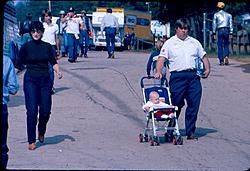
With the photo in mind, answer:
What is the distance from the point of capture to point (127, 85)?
744 inches

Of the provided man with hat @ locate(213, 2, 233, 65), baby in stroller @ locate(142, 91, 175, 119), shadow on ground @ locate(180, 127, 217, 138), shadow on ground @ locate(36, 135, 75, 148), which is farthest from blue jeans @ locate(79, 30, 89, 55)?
baby in stroller @ locate(142, 91, 175, 119)

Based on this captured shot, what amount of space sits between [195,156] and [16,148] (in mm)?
2649

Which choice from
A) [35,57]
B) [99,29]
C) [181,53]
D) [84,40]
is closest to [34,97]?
[35,57]

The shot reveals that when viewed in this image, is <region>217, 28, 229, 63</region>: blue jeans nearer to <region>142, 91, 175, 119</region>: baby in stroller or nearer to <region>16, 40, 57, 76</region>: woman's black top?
<region>142, 91, 175, 119</region>: baby in stroller

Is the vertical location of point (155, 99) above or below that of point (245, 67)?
above

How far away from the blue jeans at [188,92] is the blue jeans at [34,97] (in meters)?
2.05

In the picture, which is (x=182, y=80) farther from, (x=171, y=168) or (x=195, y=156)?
(x=171, y=168)

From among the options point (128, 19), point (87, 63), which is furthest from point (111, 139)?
point (128, 19)

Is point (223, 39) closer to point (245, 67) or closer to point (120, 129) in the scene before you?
point (245, 67)

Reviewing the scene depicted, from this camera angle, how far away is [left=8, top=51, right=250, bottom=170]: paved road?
1035cm

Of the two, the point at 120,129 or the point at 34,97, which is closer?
the point at 34,97

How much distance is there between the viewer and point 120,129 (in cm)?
1334

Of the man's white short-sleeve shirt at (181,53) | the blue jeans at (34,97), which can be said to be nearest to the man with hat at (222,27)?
the man's white short-sleeve shirt at (181,53)

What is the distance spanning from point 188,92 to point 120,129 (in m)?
1.65
